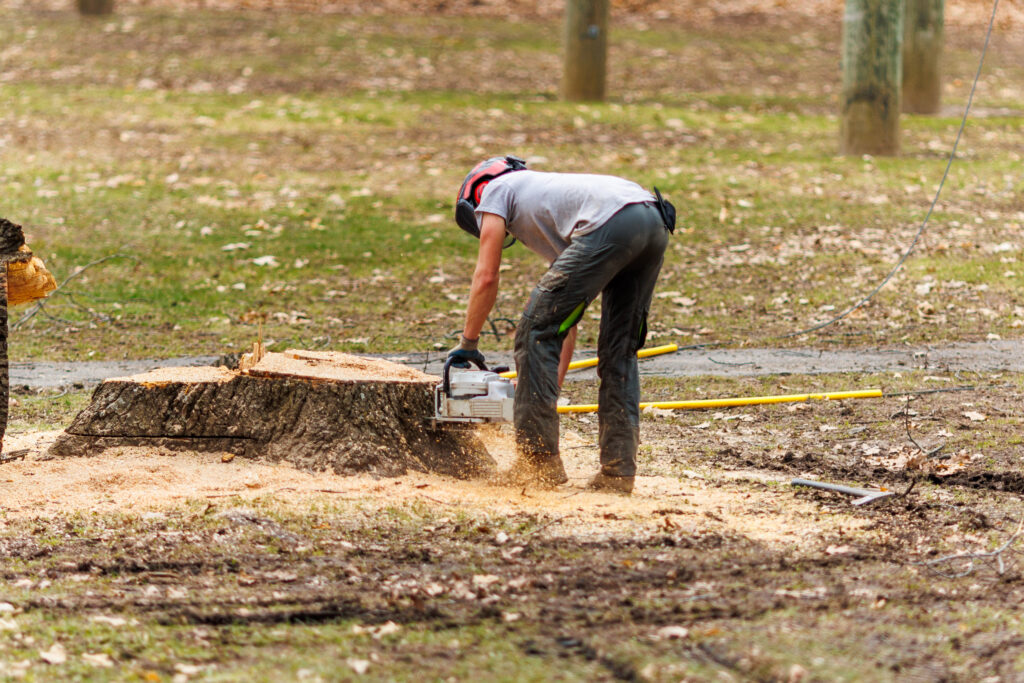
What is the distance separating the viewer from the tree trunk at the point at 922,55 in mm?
13969

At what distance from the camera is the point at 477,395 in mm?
4906

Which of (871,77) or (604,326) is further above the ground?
(871,77)

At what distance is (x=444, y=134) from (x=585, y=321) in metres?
4.77

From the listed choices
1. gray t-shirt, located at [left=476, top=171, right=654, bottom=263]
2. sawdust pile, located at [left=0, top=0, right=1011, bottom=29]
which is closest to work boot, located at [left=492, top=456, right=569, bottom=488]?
gray t-shirt, located at [left=476, top=171, right=654, bottom=263]

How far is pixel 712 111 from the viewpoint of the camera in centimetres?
1418

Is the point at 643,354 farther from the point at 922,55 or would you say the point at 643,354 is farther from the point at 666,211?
the point at 922,55

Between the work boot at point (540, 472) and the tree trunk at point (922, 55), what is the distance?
36.8ft

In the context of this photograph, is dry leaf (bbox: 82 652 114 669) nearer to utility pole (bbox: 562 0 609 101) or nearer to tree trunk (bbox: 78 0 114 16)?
utility pole (bbox: 562 0 609 101)

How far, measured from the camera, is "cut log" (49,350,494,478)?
5082mm

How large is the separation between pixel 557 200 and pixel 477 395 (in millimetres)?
914

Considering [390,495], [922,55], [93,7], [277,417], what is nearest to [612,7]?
[922,55]

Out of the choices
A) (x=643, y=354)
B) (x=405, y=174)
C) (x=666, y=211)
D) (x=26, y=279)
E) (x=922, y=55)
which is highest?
(x=922, y=55)

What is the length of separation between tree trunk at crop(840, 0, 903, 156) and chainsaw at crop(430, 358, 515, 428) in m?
8.25

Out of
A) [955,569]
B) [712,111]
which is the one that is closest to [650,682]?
[955,569]
